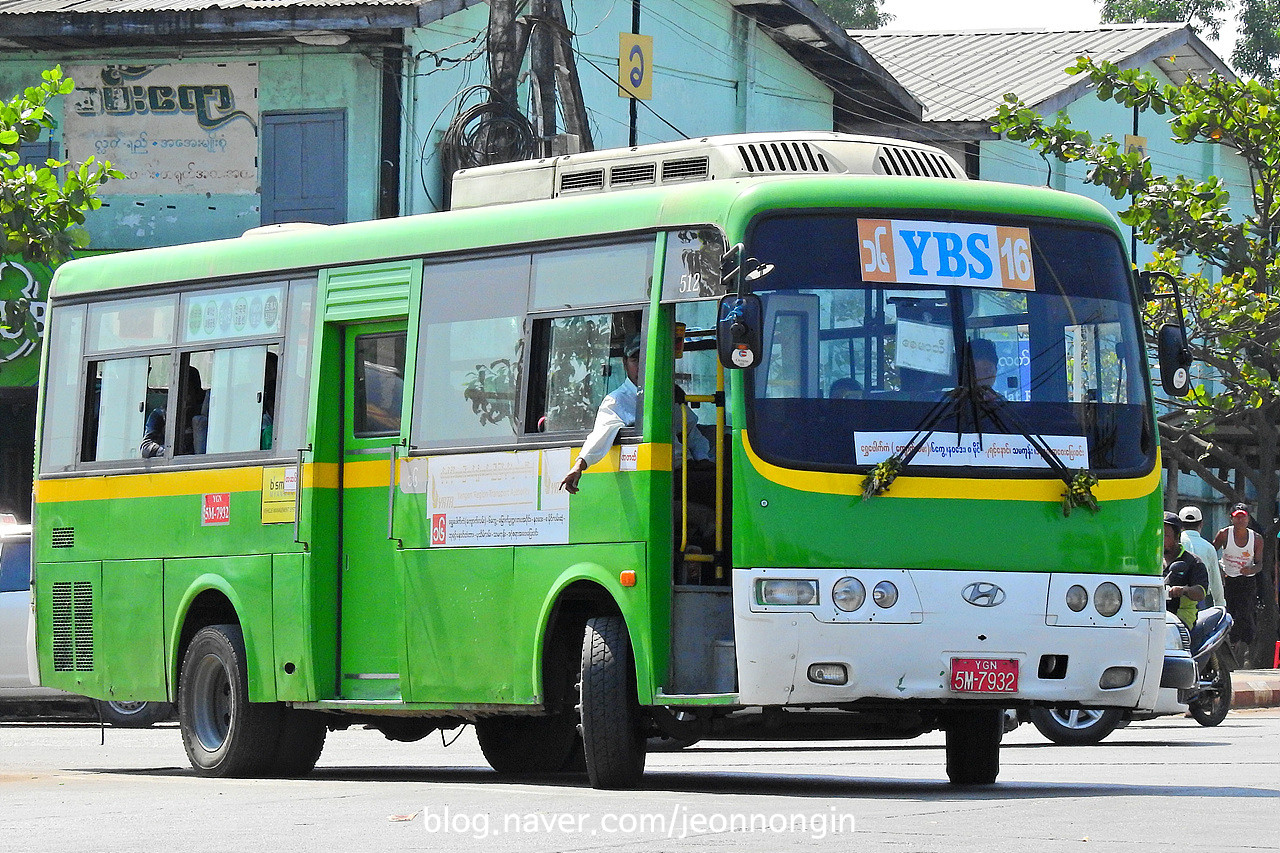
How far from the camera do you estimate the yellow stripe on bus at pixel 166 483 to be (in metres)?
12.9

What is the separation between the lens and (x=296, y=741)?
533 inches

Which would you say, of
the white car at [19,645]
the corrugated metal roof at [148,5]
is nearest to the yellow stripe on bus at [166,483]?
the white car at [19,645]

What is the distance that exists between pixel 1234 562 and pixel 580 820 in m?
15.8

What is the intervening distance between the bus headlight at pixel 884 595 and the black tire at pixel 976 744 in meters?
1.43

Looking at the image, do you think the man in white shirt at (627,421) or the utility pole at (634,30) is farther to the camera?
the utility pole at (634,30)

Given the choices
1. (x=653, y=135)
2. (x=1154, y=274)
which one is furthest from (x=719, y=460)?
(x=653, y=135)

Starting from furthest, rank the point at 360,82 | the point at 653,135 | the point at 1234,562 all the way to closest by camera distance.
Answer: the point at 653,135 → the point at 360,82 → the point at 1234,562

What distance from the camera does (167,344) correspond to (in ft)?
45.9

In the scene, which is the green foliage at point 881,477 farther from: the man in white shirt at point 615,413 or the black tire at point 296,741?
the black tire at point 296,741

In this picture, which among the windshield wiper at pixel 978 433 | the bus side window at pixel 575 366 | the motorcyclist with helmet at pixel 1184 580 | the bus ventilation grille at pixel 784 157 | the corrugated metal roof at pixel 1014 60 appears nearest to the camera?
the windshield wiper at pixel 978 433

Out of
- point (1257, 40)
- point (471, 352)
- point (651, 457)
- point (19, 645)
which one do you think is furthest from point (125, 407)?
point (1257, 40)

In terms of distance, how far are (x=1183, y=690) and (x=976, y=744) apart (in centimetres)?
544

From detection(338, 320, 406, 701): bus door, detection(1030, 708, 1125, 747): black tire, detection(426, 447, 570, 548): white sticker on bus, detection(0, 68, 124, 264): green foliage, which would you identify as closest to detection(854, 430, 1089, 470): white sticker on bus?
detection(426, 447, 570, 548): white sticker on bus

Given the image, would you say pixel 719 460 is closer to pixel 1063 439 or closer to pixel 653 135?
pixel 1063 439
